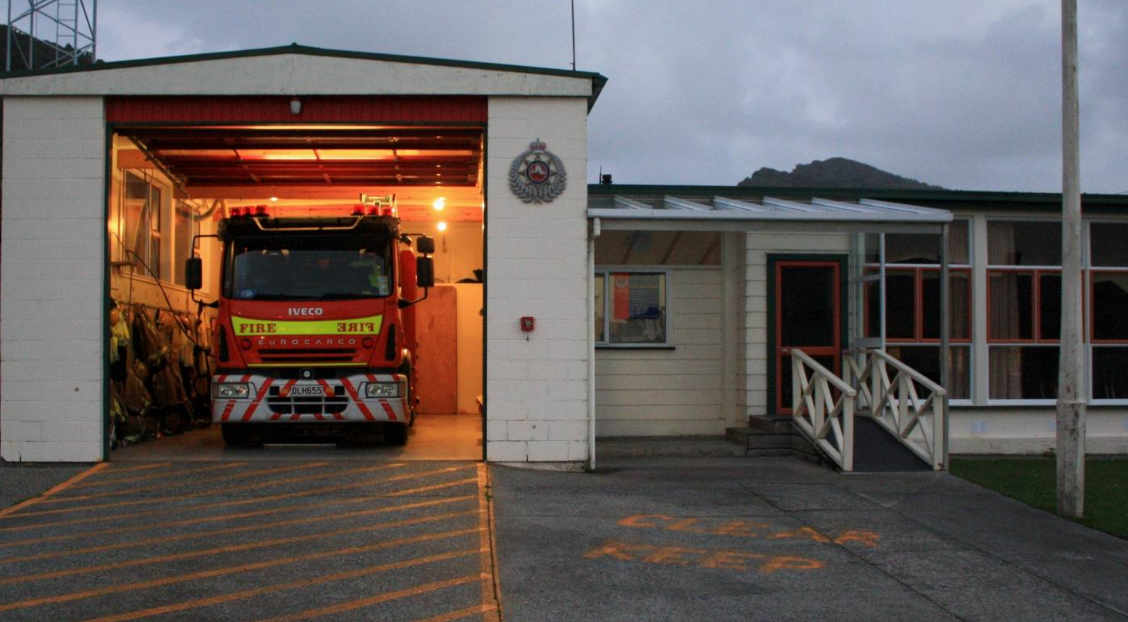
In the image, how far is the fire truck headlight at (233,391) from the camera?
1217 cm

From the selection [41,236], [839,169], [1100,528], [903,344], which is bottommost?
[1100,528]

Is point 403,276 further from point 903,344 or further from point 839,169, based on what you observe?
point 839,169

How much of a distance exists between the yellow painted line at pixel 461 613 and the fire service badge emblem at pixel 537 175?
602cm

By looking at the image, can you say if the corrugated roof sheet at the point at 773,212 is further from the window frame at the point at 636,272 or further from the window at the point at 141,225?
the window at the point at 141,225

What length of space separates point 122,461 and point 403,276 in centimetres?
378

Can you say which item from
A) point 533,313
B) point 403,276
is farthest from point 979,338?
point 403,276

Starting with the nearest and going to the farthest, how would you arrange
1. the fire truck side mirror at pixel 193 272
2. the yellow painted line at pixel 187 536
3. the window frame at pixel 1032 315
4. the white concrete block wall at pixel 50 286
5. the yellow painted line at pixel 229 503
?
1. the yellow painted line at pixel 187 536
2. the yellow painted line at pixel 229 503
3. the white concrete block wall at pixel 50 286
4. the fire truck side mirror at pixel 193 272
5. the window frame at pixel 1032 315

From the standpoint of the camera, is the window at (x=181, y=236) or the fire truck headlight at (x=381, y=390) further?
the window at (x=181, y=236)

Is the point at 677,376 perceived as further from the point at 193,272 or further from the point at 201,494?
the point at 201,494

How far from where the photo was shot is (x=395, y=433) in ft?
42.9

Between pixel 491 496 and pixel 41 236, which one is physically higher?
pixel 41 236

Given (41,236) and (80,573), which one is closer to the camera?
(80,573)

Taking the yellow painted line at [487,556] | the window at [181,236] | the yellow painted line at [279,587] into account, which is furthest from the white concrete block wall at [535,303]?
the window at [181,236]

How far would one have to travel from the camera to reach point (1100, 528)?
952 centimetres
